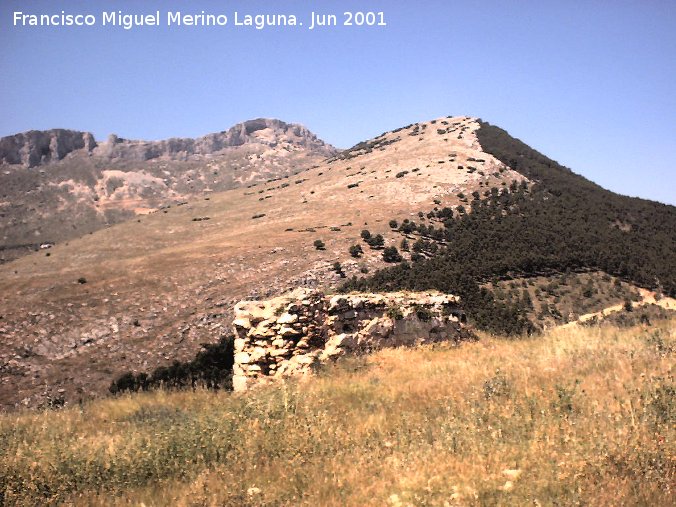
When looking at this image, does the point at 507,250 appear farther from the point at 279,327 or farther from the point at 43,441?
the point at 43,441

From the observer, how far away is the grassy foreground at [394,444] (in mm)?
4680

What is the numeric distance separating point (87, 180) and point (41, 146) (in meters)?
41.9

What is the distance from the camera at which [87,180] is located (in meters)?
160

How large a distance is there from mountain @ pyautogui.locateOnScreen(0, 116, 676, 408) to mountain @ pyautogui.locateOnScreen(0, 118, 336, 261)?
71236mm

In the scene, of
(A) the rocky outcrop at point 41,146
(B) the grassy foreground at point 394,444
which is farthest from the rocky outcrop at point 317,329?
(A) the rocky outcrop at point 41,146

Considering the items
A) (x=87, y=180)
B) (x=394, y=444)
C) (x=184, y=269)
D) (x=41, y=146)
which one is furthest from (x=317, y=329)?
(x=41, y=146)

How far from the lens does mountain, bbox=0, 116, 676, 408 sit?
96.1 feet

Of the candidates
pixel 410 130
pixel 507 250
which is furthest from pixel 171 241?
pixel 410 130

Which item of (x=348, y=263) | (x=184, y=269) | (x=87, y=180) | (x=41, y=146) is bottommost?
(x=184, y=269)

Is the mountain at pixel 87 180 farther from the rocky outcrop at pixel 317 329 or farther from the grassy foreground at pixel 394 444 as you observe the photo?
the grassy foreground at pixel 394 444

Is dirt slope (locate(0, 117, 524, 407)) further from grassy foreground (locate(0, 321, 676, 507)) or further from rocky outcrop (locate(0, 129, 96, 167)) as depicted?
rocky outcrop (locate(0, 129, 96, 167))

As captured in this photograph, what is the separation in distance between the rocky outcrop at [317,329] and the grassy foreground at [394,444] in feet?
10.5

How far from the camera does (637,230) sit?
51.4 m

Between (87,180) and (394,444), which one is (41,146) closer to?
(87,180)
